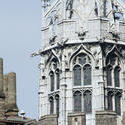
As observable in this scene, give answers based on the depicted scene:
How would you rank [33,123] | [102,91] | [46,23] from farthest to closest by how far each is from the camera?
[46,23] → [102,91] → [33,123]

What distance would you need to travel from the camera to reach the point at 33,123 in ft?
206

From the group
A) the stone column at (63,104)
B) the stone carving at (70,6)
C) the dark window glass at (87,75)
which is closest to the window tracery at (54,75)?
the stone column at (63,104)

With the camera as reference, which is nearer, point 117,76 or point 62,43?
point 62,43

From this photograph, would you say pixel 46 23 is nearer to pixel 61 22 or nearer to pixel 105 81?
pixel 61 22

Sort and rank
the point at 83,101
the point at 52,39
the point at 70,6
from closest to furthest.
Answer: the point at 83,101 < the point at 52,39 < the point at 70,6

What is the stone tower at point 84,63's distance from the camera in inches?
3482

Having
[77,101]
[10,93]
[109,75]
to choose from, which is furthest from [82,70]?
[10,93]

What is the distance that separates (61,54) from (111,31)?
203 inches

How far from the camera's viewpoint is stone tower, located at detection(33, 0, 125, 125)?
88.4 meters

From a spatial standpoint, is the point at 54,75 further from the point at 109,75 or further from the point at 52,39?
the point at 109,75

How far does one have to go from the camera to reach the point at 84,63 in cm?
8931

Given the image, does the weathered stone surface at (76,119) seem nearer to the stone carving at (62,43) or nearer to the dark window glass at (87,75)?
the dark window glass at (87,75)

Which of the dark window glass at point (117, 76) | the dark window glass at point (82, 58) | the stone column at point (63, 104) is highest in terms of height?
the dark window glass at point (82, 58)

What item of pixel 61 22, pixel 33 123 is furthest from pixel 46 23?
pixel 33 123
